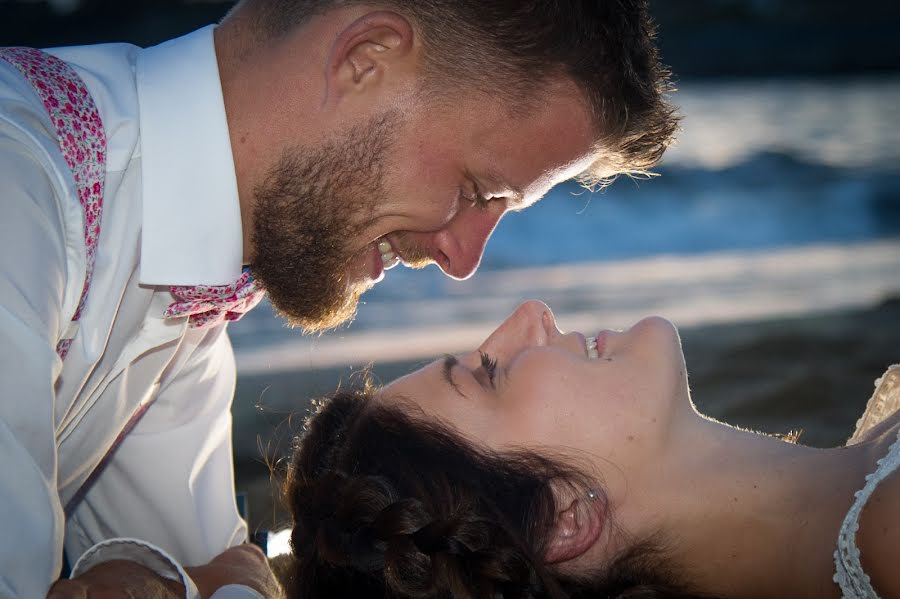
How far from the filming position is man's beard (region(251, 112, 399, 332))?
2.51 m

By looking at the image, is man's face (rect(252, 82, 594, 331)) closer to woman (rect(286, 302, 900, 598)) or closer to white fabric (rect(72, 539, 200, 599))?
woman (rect(286, 302, 900, 598))

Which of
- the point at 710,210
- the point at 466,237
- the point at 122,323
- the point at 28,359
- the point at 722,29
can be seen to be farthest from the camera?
the point at 722,29

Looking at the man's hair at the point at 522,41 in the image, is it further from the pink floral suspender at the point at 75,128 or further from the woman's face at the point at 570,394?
the woman's face at the point at 570,394

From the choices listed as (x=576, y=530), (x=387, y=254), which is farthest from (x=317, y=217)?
(x=576, y=530)

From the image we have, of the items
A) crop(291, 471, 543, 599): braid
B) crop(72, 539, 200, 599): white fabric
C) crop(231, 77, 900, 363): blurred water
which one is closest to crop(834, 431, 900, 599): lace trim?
crop(291, 471, 543, 599): braid

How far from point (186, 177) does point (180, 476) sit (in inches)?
35.9

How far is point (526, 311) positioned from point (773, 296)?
14.5 feet

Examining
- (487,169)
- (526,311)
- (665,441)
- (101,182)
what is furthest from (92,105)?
(665,441)

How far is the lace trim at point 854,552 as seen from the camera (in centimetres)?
193

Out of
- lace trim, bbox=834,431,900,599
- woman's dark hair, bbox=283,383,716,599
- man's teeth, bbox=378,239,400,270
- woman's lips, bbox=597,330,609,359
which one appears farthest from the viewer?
man's teeth, bbox=378,239,400,270

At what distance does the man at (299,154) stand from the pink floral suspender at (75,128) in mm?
27

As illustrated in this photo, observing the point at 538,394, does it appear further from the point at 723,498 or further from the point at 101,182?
the point at 101,182

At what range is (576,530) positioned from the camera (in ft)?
7.14

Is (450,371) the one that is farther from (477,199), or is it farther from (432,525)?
(477,199)
